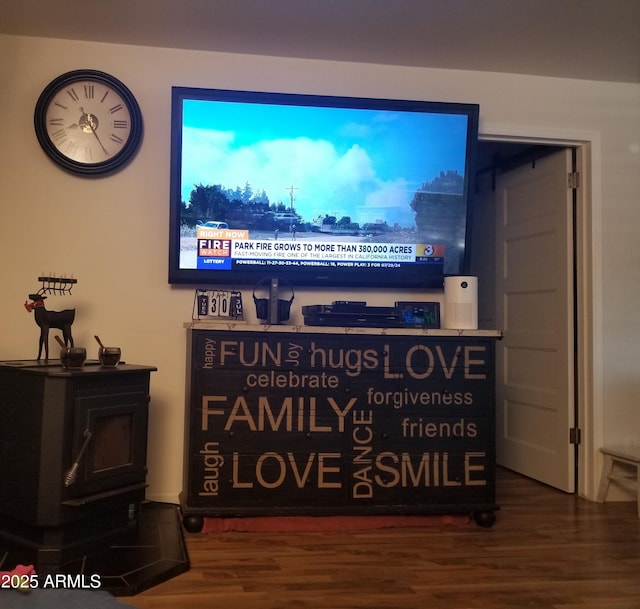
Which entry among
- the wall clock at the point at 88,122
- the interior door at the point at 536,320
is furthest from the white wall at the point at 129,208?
the interior door at the point at 536,320

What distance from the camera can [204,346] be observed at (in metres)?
2.70

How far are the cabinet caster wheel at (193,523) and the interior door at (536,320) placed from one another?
2.11 meters

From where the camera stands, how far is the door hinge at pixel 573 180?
3521 mm

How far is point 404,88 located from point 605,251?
56.8 inches

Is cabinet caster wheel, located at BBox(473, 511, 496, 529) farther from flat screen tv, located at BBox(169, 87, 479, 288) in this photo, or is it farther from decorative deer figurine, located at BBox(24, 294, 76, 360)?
decorative deer figurine, located at BBox(24, 294, 76, 360)

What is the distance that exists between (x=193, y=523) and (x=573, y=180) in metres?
2.76

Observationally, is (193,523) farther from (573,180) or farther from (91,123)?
(573,180)

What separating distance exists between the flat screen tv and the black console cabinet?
0.45 meters

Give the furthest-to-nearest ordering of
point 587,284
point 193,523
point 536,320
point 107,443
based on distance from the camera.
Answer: point 536,320 < point 587,284 < point 193,523 < point 107,443

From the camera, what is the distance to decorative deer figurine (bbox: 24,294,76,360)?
269 cm

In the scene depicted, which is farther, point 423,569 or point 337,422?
point 337,422

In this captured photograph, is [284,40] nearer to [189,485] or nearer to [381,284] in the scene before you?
[381,284]

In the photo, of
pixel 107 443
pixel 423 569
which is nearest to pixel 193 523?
pixel 107 443

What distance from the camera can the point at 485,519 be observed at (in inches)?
111
